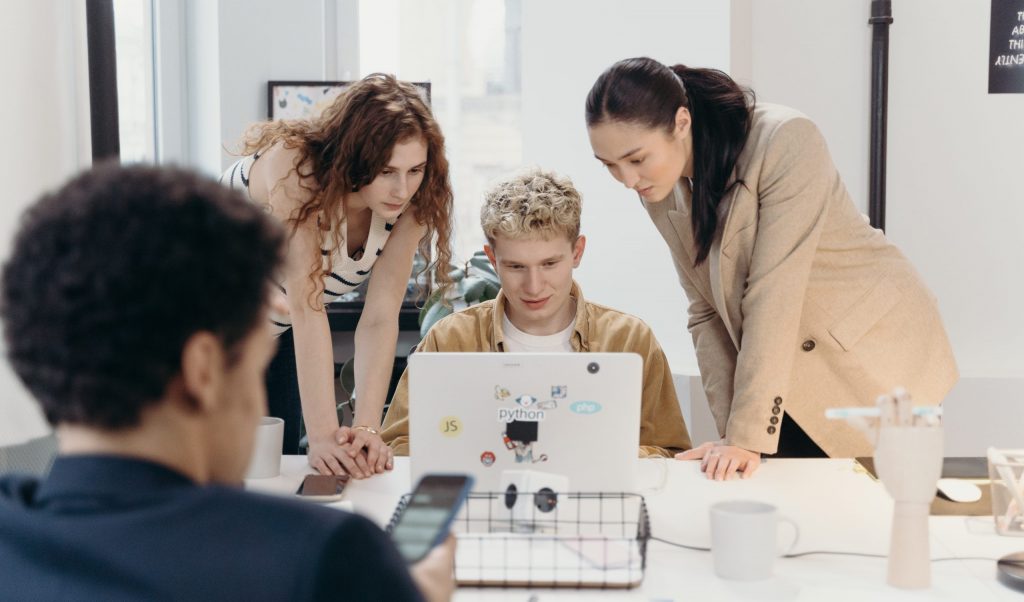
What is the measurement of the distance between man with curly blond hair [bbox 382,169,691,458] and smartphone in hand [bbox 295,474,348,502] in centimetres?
31

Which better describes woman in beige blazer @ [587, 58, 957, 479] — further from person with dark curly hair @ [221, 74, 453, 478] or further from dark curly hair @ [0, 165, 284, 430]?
dark curly hair @ [0, 165, 284, 430]

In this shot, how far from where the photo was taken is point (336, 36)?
3686mm

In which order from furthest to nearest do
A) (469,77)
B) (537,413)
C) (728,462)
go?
(469,77) < (728,462) < (537,413)

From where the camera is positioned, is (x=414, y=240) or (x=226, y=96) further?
(x=226, y=96)

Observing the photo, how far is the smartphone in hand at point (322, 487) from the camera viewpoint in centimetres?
167

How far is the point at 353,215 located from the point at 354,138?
251 millimetres

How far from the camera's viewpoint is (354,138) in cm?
192

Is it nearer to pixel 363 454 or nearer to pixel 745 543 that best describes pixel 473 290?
pixel 363 454

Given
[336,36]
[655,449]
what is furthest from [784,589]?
[336,36]

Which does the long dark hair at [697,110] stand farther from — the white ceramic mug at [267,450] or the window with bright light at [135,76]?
the window with bright light at [135,76]

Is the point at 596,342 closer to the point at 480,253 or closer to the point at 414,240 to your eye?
the point at 414,240

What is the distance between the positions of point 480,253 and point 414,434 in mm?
1830

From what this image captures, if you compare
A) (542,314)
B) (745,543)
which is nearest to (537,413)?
(745,543)

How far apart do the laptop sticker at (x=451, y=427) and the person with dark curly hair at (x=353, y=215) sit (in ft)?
1.11
